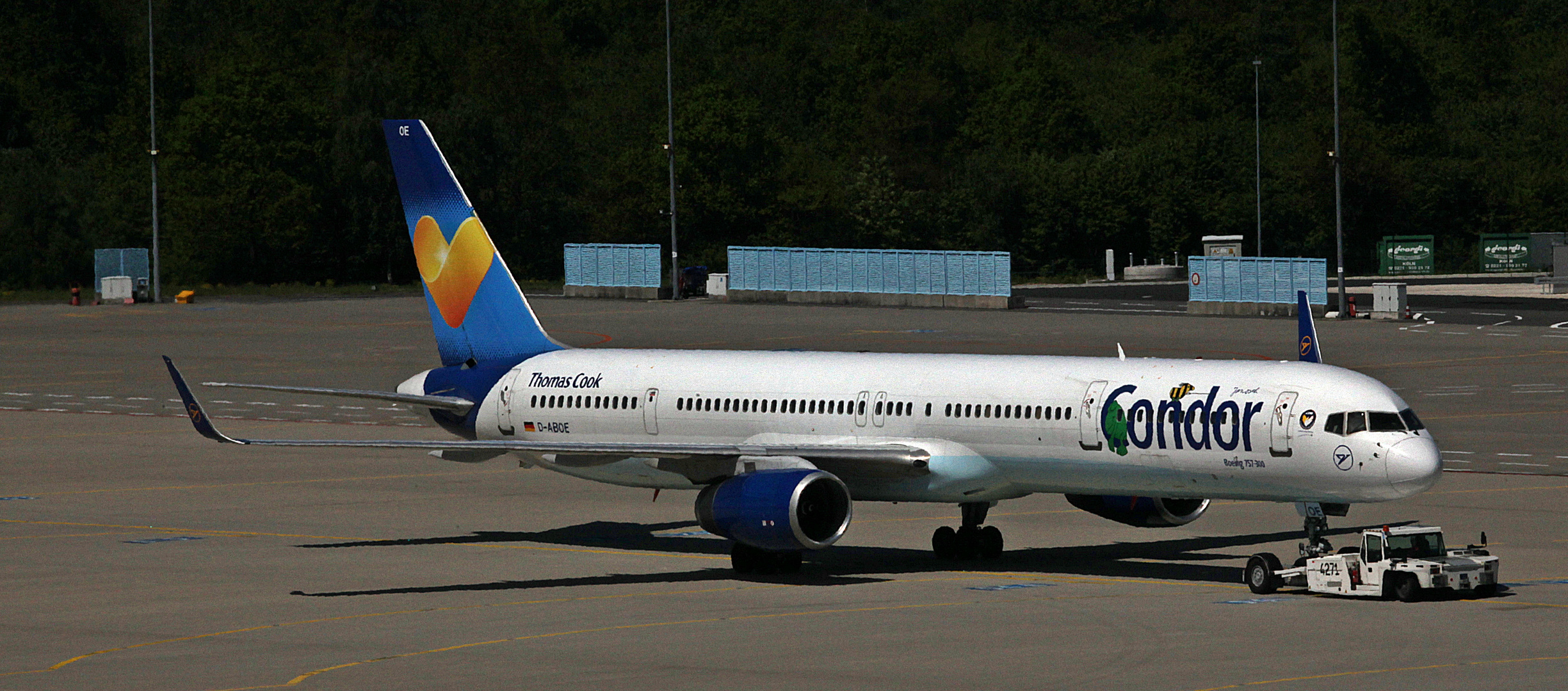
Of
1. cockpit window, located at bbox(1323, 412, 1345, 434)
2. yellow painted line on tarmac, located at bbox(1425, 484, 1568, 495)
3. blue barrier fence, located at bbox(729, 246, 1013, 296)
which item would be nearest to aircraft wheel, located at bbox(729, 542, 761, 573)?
cockpit window, located at bbox(1323, 412, 1345, 434)

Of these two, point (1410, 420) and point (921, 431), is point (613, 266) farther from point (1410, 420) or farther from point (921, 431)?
point (1410, 420)

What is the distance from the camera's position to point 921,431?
39.6m

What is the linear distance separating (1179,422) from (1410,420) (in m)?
3.85

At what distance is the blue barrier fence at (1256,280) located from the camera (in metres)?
111

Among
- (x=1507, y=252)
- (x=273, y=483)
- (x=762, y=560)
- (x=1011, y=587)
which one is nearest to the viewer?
(x=1011, y=587)

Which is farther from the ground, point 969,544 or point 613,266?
point 613,266

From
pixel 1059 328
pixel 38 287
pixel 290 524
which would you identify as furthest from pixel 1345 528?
pixel 38 287

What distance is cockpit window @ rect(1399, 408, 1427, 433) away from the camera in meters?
35.3

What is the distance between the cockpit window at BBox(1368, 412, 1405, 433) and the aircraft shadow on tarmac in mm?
4073

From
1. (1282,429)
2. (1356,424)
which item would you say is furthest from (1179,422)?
(1356,424)

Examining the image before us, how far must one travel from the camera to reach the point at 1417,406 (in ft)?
230

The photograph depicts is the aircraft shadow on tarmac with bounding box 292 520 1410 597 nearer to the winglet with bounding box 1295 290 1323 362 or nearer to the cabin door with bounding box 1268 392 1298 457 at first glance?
the cabin door with bounding box 1268 392 1298 457

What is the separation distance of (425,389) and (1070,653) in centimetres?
2212

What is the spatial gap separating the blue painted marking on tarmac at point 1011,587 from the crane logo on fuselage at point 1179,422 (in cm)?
268
